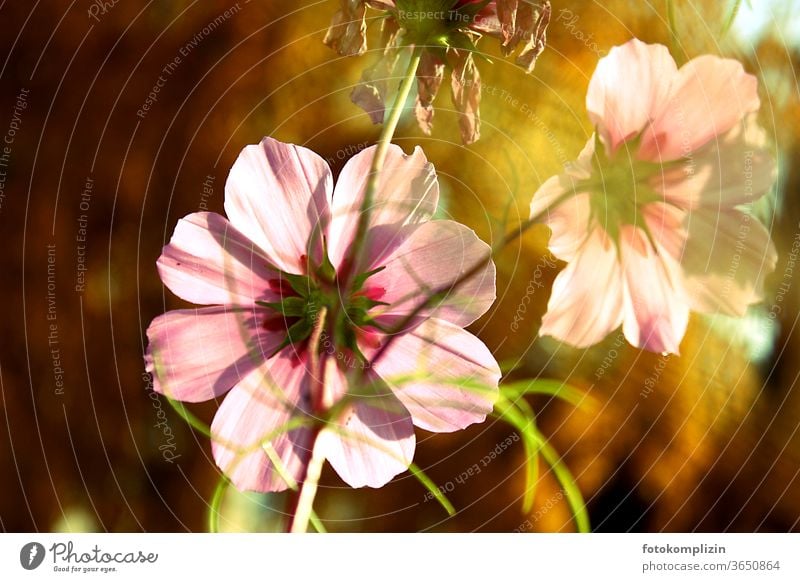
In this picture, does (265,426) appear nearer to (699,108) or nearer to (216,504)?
(216,504)

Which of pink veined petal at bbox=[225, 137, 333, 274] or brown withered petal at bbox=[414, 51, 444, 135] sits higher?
brown withered petal at bbox=[414, 51, 444, 135]

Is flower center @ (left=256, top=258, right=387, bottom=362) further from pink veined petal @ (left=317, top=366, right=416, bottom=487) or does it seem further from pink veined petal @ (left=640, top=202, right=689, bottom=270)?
pink veined petal @ (left=640, top=202, right=689, bottom=270)

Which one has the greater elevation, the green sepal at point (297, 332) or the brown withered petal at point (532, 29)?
the brown withered petal at point (532, 29)

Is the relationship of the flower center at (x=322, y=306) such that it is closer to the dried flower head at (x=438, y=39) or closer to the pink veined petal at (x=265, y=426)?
the pink veined petal at (x=265, y=426)

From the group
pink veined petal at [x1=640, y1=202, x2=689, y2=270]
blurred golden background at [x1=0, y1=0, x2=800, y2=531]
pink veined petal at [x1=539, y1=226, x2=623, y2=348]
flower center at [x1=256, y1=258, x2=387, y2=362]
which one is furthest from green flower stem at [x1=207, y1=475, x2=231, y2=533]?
pink veined petal at [x1=640, y1=202, x2=689, y2=270]

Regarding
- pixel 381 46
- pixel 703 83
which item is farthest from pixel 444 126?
pixel 703 83

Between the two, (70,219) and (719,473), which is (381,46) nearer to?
(70,219)
